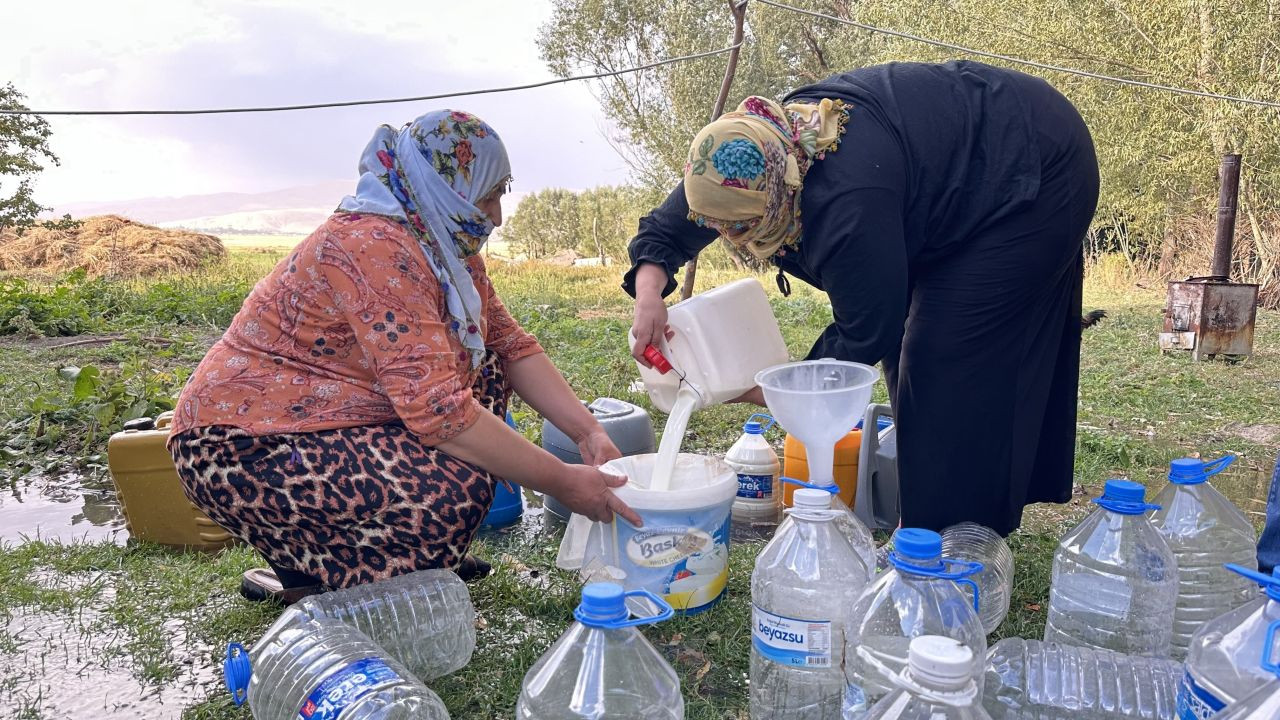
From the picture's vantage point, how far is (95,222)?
17.4 meters

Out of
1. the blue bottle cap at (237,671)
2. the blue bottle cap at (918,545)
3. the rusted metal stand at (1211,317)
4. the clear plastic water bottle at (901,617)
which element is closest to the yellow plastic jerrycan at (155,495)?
the blue bottle cap at (237,671)

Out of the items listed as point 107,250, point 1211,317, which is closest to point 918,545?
point 1211,317

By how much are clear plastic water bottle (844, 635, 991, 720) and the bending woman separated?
1112 millimetres

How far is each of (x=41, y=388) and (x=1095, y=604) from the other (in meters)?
5.44

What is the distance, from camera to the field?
6.81ft

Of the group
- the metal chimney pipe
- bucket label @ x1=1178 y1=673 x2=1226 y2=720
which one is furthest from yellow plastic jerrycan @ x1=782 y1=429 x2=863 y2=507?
the metal chimney pipe

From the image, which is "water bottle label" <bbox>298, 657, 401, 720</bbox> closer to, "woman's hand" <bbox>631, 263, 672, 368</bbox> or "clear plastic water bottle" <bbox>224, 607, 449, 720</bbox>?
"clear plastic water bottle" <bbox>224, 607, 449, 720</bbox>

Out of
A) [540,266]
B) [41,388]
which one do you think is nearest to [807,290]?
[540,266]

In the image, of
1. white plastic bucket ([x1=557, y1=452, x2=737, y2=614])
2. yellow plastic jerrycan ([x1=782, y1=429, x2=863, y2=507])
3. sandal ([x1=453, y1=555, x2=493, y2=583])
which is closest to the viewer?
white plastic bucket ([x1=557, y1=452, x2=737, y2=614])

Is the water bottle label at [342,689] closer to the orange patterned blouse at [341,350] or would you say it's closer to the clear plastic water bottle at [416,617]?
the clear plastic water bottle at [416,617]

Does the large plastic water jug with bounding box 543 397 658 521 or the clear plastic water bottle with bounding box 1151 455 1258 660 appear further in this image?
the large plastic water jug with bounding box 543 397 658 521

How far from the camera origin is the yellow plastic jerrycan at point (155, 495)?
287 cm

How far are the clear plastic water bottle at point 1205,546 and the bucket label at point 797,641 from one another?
42.5 inches

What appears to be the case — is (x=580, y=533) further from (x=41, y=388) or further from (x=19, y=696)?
(x=41, y=388)
